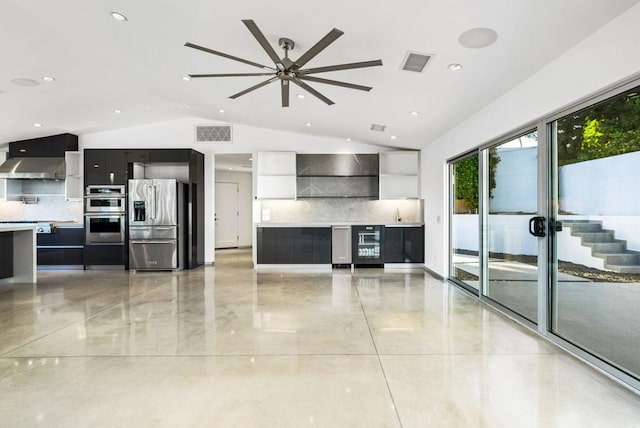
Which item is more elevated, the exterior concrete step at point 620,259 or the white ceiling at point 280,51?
the white ceiling at point 280,51

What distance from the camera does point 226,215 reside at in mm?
10438

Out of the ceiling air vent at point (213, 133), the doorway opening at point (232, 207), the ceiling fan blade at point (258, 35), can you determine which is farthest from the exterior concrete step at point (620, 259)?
the doorway opening at point (232, 207)

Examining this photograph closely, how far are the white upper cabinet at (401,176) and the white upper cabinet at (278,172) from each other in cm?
183

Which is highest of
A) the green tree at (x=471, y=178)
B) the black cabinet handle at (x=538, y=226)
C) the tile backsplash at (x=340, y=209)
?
the green tree at (x=471, y=178)

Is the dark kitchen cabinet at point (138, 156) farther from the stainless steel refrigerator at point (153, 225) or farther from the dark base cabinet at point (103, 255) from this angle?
the dark base cabinet at point (103, 255)

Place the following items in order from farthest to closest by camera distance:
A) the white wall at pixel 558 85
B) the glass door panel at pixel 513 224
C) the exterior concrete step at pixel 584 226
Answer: the glass door panel at pixel 513 224
the exterior concrete step at pixel 584 226
the white wall at pixel 558 85

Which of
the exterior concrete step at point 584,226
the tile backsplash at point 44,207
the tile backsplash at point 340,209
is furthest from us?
the tile backsplash at point 340,209

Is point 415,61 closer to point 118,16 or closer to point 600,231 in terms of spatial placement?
point 600,231

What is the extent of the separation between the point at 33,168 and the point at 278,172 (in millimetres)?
4772

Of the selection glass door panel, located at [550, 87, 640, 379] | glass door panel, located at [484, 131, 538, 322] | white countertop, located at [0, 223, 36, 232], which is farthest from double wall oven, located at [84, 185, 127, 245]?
glass door panel, located at [550, 87, 640, 379]

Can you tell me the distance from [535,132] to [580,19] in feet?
3.82

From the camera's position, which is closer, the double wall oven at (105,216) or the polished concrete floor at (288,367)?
the polished concrete floor at (288,367)

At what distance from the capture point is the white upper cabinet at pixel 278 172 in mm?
7039

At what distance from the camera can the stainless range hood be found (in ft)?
21.9
